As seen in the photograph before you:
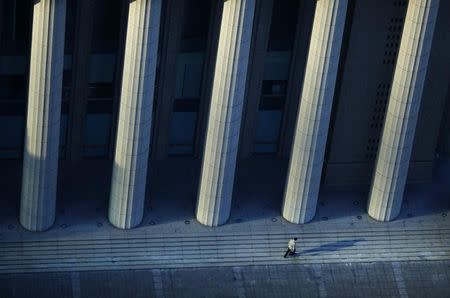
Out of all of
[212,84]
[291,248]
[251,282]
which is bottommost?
[251,282]

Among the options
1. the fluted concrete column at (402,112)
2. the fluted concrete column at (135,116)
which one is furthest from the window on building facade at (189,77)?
the fluted concrete column at (402,112)

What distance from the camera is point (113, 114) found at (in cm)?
10794

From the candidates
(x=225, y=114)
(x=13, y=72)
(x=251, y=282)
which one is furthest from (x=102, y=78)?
(x=251, y=282)

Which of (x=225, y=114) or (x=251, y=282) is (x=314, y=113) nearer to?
(x=225, y=114)

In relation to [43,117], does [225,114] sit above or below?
above

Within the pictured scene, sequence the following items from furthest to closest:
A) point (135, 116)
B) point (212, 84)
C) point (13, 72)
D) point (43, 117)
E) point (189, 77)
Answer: point (189, 77) < point (212, 84) < point (13, 72) < point (135, 116) < point (43, 117)

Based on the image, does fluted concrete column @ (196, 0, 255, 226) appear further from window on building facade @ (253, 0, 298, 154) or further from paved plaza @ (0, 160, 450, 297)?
window on building facade @ (253, 0, 298, 154)

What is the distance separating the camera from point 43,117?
100000 millimetres

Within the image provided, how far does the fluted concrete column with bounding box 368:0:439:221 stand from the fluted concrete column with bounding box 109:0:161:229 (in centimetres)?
1294

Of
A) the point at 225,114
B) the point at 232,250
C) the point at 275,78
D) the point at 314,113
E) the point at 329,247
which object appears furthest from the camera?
the point at 275,78

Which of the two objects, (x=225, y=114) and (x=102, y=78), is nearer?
(x=225, y=114)

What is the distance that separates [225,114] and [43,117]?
30.7 feet

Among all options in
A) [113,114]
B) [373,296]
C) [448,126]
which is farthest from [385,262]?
[113,114]

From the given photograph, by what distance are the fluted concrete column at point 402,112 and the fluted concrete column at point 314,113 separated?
3.45 metres
